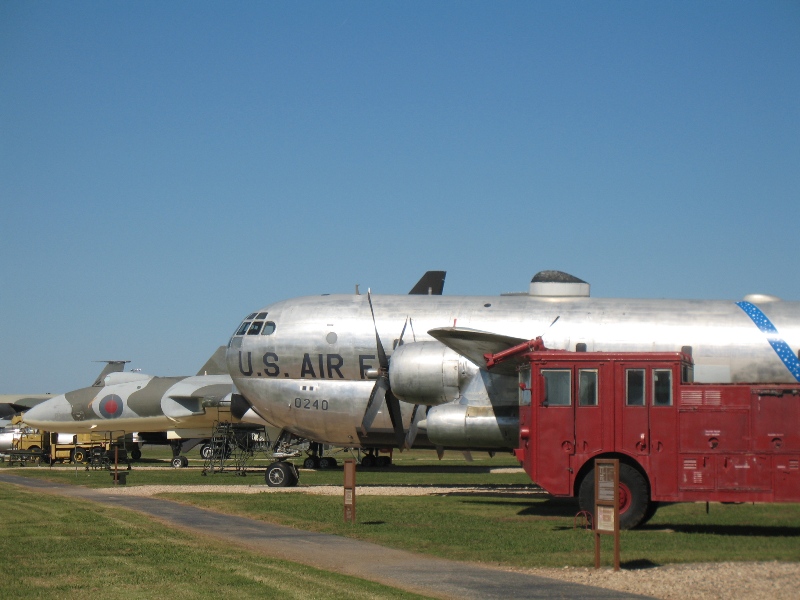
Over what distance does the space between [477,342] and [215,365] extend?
42538 mm

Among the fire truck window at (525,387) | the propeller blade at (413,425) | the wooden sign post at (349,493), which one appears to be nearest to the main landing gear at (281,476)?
the propeller blade at (413,425)

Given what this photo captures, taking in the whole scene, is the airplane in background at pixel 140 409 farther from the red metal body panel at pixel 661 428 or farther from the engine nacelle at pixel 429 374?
the red metal body panel at pixel 661 428

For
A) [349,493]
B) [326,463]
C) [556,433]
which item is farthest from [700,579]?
[326,463]

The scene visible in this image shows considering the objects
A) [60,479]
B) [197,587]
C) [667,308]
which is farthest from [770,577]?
[60,479]

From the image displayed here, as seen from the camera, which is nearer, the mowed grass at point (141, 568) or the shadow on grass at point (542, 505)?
the mowed grass at point (141, 568)

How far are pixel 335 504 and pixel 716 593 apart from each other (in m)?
12.5

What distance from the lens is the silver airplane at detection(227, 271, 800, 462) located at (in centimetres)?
2353

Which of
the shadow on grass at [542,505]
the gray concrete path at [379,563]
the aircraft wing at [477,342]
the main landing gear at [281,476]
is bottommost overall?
the shadow on grass at [542,505]

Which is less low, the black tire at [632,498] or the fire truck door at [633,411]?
the fire truck door at [633,411]

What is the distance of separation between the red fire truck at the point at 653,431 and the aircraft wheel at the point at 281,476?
11.3 meters

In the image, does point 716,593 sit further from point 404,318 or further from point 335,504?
point 404,318

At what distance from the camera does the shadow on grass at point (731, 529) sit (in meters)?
16.8

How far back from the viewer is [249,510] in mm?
22359

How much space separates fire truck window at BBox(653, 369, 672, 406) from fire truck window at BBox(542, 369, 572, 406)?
58.7 inches
